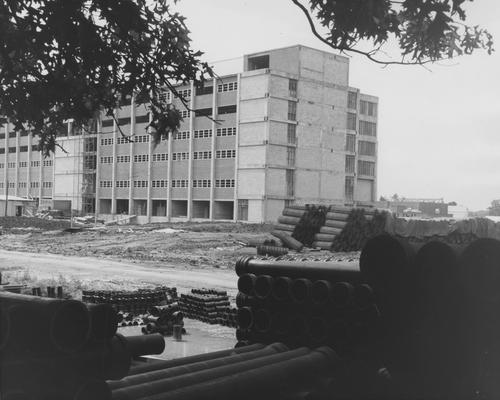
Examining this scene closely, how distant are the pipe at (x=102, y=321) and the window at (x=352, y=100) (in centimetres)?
6937

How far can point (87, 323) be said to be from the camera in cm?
418

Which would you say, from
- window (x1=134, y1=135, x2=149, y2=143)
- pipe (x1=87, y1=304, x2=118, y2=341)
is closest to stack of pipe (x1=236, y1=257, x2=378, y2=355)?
pipe (x1=87, y1=304, x2=118, y2=341)

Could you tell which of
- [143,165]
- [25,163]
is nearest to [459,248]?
[143,165]

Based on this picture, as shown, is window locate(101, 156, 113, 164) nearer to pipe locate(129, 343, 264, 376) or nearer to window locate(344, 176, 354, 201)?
window locate(344, 176, 354, 201)

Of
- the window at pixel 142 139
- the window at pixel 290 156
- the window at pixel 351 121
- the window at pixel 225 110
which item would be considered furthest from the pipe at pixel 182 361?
the window at pixel 142 139

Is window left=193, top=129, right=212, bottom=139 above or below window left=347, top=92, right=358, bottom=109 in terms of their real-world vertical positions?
below

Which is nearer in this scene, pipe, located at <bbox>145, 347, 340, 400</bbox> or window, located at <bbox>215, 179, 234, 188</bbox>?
pipe, located at <bbox>145, 347, 340, 400</bbox>

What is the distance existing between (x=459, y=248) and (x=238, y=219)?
193 feet

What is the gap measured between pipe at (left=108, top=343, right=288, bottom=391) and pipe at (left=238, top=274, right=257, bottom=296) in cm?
94

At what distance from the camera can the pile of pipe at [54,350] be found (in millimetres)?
3787

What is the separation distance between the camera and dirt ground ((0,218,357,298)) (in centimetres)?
2100

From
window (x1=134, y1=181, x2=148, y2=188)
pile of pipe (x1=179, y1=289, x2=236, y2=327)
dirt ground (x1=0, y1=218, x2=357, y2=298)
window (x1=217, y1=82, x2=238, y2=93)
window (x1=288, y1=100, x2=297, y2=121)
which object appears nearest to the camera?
pile of pipe (x1=179, y1=289, x2=236, y2=327)

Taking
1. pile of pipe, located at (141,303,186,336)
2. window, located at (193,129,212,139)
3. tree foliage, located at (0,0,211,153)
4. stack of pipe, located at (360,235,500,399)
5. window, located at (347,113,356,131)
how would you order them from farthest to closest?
window, located at (347,113,356,131)
window, located at (193,129,212,139)
pile of pipe, located at (141,303,186,336)
tree foliage, located at (0,0,211,153)
stack of pipe, located at (360,235,500,399)

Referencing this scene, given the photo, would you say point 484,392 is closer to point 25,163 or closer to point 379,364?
point 379,364
